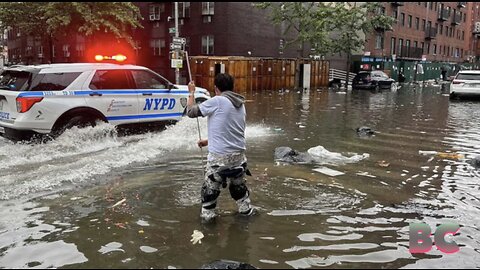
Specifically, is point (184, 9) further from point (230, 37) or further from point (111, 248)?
point (111, 248)

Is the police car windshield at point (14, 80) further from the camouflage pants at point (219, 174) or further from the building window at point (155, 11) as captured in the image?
the building window at point (155, 11)

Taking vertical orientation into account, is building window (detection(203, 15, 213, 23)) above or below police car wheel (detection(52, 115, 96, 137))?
above

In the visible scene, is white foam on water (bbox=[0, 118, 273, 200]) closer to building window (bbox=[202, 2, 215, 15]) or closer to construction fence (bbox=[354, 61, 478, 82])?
building window (bbox=[202, 2, 215, 15])

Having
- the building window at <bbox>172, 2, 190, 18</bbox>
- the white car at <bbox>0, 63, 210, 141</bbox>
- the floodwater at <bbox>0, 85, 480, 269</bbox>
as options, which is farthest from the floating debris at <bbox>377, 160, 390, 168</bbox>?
the building window at <bbox>172, 2, 190, 18</bbox>

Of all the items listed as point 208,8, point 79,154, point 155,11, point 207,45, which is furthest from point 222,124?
point 155,11

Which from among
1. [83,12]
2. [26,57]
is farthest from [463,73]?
[26,57]

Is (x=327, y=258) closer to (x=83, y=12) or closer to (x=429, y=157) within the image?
(x=429, y=157)

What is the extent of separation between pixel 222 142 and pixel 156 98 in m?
5.92

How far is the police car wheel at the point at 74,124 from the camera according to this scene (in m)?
9.14

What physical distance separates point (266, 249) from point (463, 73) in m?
22.5

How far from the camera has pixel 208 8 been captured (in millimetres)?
36031

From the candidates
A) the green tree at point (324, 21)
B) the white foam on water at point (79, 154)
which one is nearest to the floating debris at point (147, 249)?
the white foam on water at point (79, 154)

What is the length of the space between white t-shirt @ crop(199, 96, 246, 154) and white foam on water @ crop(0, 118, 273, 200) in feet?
9.22

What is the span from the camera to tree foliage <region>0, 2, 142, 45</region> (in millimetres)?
18842
